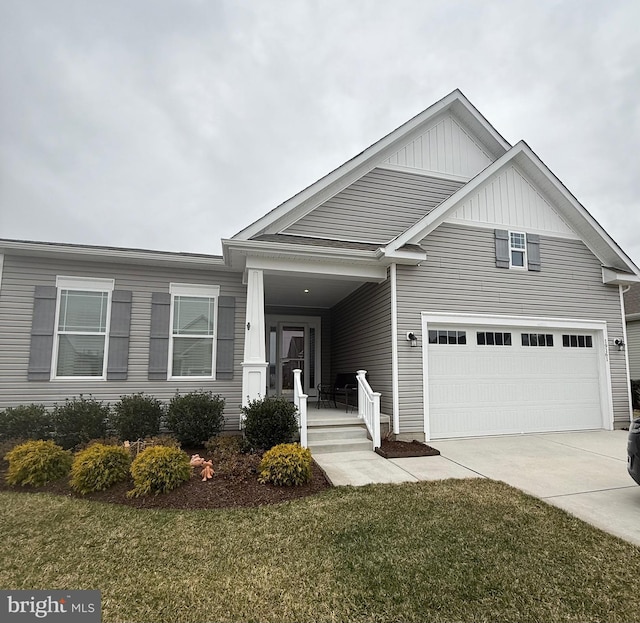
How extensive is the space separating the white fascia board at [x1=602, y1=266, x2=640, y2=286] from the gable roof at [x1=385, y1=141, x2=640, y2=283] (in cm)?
2

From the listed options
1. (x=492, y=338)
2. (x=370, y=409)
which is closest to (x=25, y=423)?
(x=370, y=409)

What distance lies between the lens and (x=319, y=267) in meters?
7.75

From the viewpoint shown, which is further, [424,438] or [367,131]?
[367,131]

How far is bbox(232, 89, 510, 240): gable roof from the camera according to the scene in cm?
855

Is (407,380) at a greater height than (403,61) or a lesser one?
lesser

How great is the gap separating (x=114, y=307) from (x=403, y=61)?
430 inches

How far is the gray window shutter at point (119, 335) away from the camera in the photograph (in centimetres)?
764

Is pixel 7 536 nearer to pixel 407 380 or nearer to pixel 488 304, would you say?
pixel 407 380

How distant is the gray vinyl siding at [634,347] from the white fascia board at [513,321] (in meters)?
8.15

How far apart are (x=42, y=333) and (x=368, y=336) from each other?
6590mm

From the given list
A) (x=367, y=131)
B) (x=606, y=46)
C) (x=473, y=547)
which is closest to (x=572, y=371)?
(x=473, y=547)

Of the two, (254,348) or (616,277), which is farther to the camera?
(616,277)

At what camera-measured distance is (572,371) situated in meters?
8.96

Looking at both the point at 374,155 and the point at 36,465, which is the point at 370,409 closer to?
the point at 36,465
